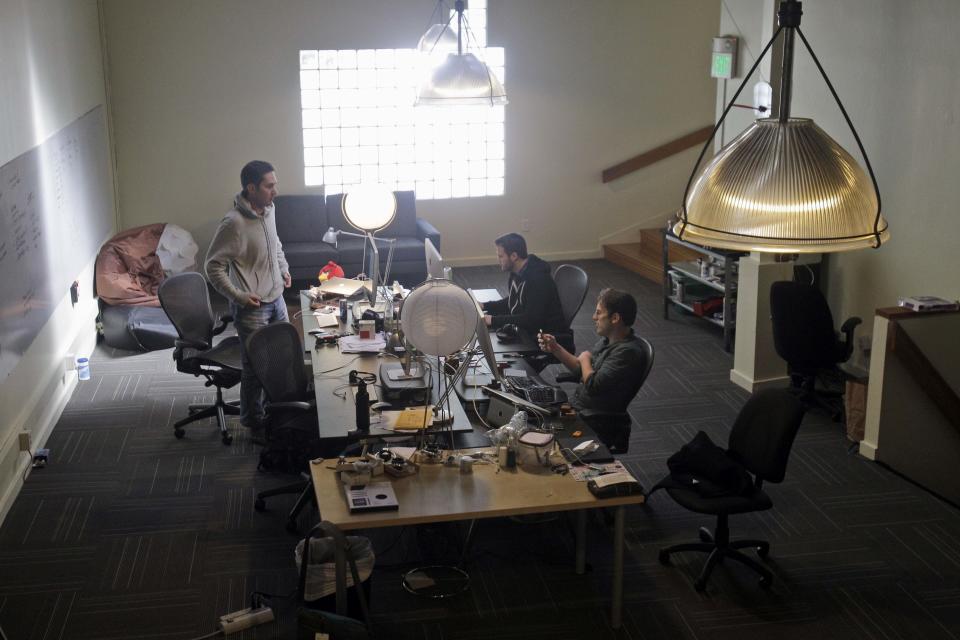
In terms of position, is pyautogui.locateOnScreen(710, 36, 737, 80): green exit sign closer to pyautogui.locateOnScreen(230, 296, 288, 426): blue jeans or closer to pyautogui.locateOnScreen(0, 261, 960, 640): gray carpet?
pyautogui.locateOnScreen(0, 261, 960, 640): gray carpet

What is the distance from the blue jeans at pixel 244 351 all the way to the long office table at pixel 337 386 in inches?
10.7

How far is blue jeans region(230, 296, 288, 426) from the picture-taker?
21.0ft

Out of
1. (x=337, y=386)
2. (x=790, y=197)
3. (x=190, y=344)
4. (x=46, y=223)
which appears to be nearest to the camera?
(x=790, y=197)

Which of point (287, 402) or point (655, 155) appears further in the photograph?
point (655, 155)

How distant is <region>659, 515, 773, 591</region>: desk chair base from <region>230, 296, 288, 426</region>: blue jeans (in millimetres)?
2763

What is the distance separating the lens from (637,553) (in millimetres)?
5141

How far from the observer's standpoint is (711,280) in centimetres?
887

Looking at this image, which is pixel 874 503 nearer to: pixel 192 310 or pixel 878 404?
pixel 878 404

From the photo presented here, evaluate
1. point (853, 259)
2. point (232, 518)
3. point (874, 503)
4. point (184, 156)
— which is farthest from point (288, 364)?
point (184, 156)

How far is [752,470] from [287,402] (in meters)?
2.47

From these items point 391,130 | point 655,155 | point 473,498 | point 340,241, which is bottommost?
point 473,498

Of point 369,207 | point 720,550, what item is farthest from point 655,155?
point 720,550

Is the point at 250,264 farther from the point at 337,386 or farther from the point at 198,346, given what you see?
the point at 337,386

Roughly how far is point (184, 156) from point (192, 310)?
418 cm
